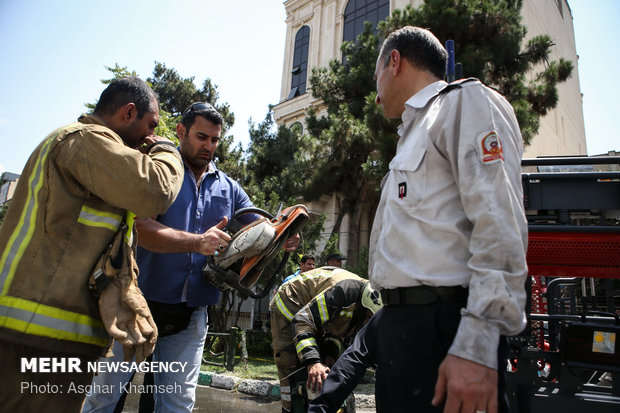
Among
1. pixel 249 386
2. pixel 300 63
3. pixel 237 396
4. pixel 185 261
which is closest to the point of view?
pixel 185 261

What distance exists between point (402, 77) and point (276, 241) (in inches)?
45.9

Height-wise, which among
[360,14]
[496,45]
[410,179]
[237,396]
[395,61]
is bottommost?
[237,396]

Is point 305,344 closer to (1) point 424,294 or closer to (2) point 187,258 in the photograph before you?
(2) point 187,258

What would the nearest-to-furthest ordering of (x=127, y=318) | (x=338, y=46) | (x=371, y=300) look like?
(x=127, y=318)
(x=371, y=300)
(x=338, y=46)

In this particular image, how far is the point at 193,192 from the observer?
8.30 ft

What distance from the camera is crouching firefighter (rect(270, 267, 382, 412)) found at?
340 cm

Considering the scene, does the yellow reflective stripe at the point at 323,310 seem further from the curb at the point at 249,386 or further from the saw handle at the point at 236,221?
the curb at the point at 249,386

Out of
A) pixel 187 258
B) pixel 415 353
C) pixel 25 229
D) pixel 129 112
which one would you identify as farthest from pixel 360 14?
pixel 415 353

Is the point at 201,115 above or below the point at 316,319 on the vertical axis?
above

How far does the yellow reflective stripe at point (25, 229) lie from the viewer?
4.52 feet

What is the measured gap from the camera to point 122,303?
1492 millimetres

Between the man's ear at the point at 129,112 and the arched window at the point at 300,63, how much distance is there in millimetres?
22461

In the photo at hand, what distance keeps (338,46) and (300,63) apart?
2.98 metres

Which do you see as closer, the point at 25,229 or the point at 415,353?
the point at 415,353
